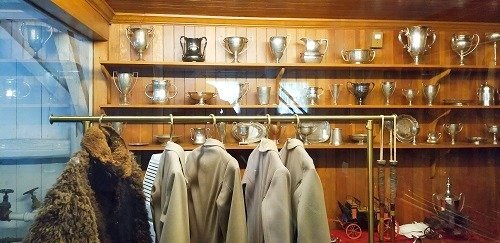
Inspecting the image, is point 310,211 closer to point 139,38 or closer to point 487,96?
point 139,38

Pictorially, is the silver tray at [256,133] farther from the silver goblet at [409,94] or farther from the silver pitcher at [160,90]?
the silver goblet at [409,94]

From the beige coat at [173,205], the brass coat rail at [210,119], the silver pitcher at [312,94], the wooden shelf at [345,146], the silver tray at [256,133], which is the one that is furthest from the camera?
the silver pitcher at [312,94]

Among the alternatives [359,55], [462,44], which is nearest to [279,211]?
[359,55]

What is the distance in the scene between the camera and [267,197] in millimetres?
1365

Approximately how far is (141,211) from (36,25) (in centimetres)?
97

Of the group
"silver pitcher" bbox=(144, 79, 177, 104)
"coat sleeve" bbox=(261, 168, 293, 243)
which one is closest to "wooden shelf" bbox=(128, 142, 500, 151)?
"silver pitcher" bbox=(144, 79, 177, 104)

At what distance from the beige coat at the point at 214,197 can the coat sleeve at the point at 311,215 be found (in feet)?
0.52

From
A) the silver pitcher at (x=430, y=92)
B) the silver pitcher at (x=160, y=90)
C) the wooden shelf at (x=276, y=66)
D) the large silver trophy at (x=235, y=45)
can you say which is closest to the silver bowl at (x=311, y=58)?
the wooden shelf at (x=276, y=66)

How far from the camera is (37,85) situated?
6.35 ft

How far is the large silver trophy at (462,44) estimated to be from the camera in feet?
A: 10.3

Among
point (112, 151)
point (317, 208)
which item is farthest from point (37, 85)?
point (317, 208)

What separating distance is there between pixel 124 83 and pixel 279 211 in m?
1.81

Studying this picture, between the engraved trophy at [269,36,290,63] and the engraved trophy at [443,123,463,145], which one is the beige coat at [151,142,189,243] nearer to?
the engraved trophy at [269,36,290,63]

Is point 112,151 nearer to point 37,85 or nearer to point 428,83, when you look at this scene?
point 37,85
